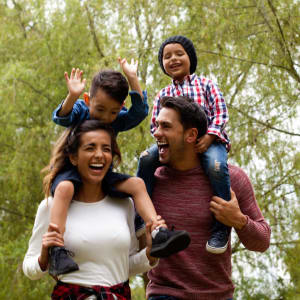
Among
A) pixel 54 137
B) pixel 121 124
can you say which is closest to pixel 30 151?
pixel 54 137

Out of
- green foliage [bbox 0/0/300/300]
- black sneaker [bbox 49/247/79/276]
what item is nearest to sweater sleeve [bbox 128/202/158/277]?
black sneaker [bbox 49/247/79/276]

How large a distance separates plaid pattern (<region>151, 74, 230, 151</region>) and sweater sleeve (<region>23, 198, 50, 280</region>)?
76cm

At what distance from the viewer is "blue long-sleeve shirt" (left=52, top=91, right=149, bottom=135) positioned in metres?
2.51

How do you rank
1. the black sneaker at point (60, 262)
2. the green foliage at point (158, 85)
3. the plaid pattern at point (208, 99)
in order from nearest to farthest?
the black sneaker at point (60, 262), the plaid pattern at point (208, 99), the green foliage at point (158, 85)

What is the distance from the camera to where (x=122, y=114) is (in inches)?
109

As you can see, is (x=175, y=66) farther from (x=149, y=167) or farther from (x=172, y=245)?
(x=172, y=245)

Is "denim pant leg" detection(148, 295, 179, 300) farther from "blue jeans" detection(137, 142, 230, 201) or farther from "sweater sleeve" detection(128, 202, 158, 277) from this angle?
"blue jeans" detection(137, 142, 230, 201)

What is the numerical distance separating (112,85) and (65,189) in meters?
0.68

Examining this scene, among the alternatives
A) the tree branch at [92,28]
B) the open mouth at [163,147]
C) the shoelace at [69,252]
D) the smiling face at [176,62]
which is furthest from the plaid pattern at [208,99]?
the tree branch at [92,28]

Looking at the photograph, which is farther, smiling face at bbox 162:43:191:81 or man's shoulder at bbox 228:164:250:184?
smiling face at bbox 162:43:191:81

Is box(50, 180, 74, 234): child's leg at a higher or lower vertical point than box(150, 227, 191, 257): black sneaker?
higher

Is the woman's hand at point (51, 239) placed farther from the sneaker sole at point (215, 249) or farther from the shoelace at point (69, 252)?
the sneaker sole at point (215, 249)

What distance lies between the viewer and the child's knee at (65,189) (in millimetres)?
2166

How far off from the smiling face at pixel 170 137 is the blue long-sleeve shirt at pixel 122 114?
248 mm
